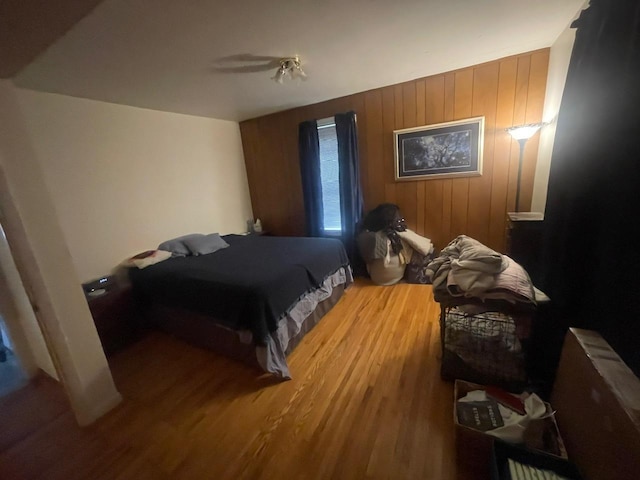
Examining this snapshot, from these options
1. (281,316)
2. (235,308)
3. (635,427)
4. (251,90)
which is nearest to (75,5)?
(235,308)

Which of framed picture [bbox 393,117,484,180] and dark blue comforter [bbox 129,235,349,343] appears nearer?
dark blue comforter [bbox 129,235,349,343]

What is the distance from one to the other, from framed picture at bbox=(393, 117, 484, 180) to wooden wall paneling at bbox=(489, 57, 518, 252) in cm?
16

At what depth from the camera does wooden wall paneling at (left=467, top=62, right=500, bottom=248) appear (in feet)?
8.20

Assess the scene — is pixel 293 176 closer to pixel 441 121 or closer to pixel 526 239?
pixel 441 121

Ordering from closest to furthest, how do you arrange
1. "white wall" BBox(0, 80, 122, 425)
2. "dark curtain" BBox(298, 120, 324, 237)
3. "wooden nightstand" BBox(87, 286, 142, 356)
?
1. "white wall" BBox(0, 80, 122, 425)
2. "wooden nightstand" BBox(87, 286, 142, 356)
3. "dark curtain" BBox(298, 120, 324, 237)

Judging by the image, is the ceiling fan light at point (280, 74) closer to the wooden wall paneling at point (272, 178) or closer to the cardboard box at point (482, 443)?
the wooden wall paneling at point (272, 178)

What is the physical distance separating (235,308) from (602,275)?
1.89m

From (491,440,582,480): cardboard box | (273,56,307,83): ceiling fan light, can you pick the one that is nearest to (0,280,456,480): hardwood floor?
(491,440,582,480): cardboard box

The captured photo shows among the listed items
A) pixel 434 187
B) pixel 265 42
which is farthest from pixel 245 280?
pixel 434 187

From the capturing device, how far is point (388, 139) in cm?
305

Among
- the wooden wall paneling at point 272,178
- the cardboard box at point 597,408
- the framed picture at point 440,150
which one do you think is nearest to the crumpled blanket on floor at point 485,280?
the cardboard box at point 597,408

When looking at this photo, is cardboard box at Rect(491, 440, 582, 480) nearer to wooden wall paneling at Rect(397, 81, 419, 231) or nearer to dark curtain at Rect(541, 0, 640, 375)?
dark curtain at Rect(541, 0, 640, 375)

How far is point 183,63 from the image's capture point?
1954mm

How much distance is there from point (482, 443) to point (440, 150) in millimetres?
2611
